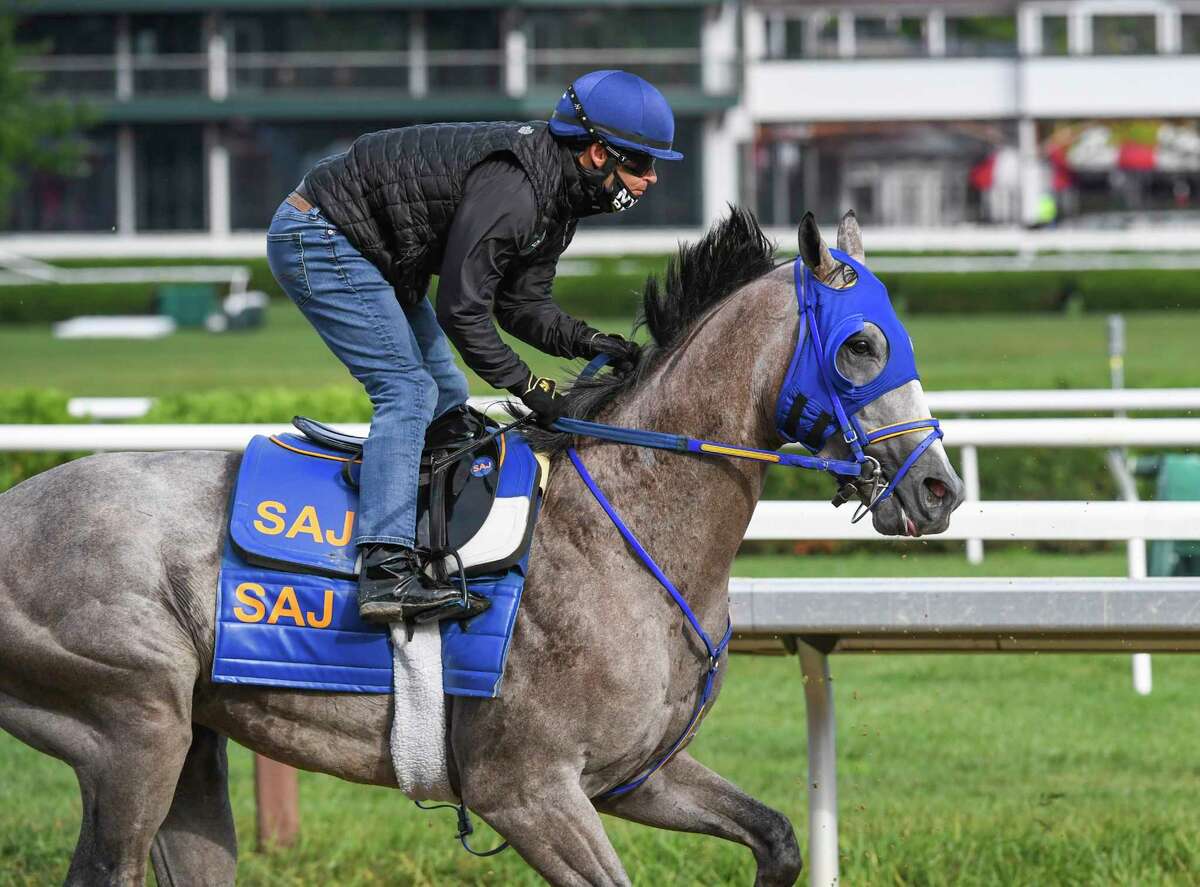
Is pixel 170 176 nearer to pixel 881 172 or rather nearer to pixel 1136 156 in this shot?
pixel 881 172

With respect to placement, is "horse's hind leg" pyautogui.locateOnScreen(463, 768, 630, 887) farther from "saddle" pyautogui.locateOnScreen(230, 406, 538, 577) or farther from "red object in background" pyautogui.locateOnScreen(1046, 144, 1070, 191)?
"red object in background" pyautogui.locateOnScreen(1046, 144, 1070, 191)

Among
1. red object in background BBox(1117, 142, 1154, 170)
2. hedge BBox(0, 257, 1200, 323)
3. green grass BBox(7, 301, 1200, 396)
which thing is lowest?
green grass BBox(7, 301, 1200, 396)

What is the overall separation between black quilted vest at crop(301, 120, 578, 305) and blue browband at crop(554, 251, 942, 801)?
1.57 ft

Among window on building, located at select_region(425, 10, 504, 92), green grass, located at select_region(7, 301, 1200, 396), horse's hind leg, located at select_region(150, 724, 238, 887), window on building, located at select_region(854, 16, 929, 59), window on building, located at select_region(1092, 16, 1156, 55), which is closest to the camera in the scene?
horse's hind leg, located at select_region(150, 724, 238, 887)

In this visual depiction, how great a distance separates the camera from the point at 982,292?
2677cm

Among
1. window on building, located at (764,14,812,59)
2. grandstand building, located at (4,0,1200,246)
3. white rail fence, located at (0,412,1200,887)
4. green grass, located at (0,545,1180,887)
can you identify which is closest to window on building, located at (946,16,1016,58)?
grandstand building, located at (4,0,1200,246)

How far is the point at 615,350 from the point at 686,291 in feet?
0.60

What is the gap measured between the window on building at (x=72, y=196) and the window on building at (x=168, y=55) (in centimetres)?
151

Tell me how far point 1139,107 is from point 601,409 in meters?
38.7

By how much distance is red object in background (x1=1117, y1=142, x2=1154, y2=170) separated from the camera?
40844 mm

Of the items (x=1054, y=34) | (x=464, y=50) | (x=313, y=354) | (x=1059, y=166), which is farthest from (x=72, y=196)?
(x=1054, y=34)

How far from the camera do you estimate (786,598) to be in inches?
145

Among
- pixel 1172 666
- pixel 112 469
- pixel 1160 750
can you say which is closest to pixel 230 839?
pixel 112 469

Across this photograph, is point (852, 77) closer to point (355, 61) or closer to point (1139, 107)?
point (1139, 107)
